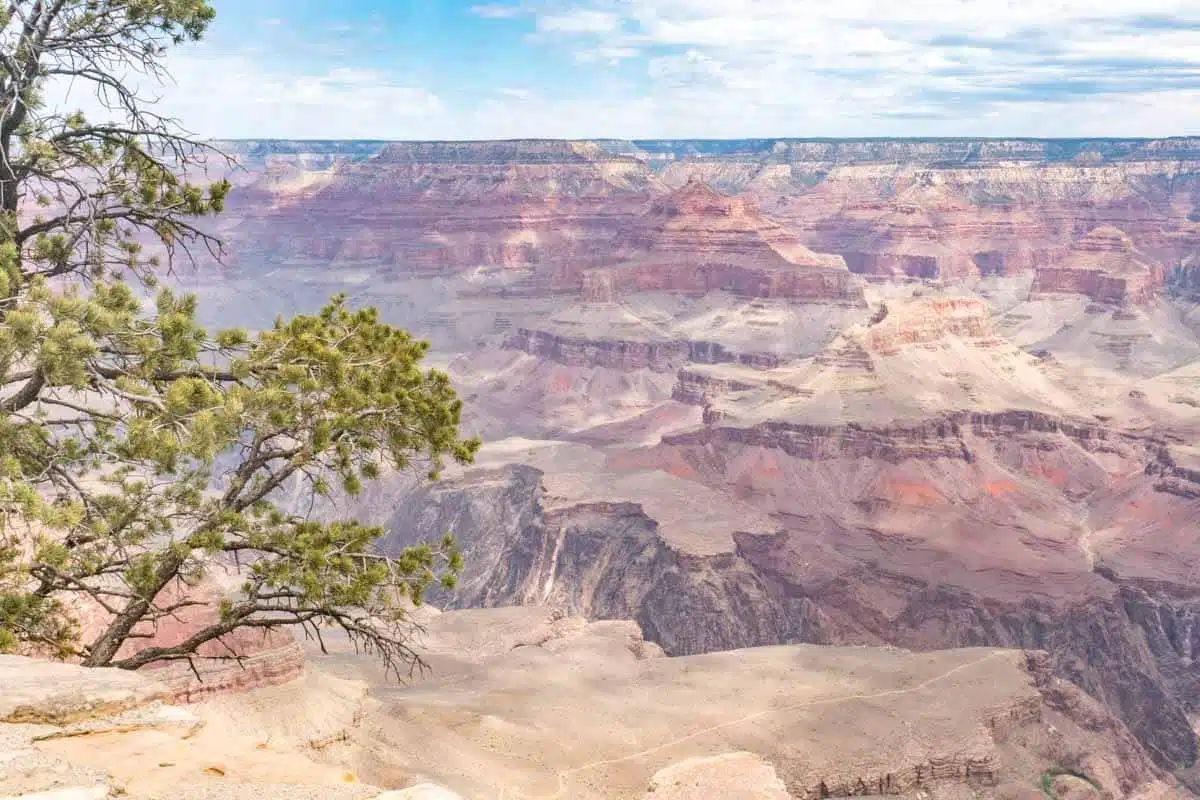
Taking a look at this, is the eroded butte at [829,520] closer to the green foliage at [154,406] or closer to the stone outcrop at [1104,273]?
the stone outcrop at [1104,273]

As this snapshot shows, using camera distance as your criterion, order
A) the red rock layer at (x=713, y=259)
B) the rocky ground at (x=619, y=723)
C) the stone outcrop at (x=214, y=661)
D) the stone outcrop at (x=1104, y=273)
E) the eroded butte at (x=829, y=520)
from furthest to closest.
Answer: the stone outcrop at (x=1104, y=273)
the red rock layer at (x=713, y=259)
the eroded butte at (x=829, y=520)
the stone outcrop at (x=214, y=661)
the rocky ground at (x=619, y=723)

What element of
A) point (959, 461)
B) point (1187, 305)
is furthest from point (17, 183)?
point (1187, 305)

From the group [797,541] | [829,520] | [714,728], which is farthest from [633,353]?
[714,728]

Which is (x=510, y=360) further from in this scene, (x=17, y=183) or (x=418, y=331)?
(x=17, y=183)

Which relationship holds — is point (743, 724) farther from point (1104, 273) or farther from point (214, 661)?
point (1104, 273)

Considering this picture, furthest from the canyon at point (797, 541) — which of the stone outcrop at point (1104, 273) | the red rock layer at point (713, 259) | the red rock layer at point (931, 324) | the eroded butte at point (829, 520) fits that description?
the stone outcrop at point (1104, 273)
